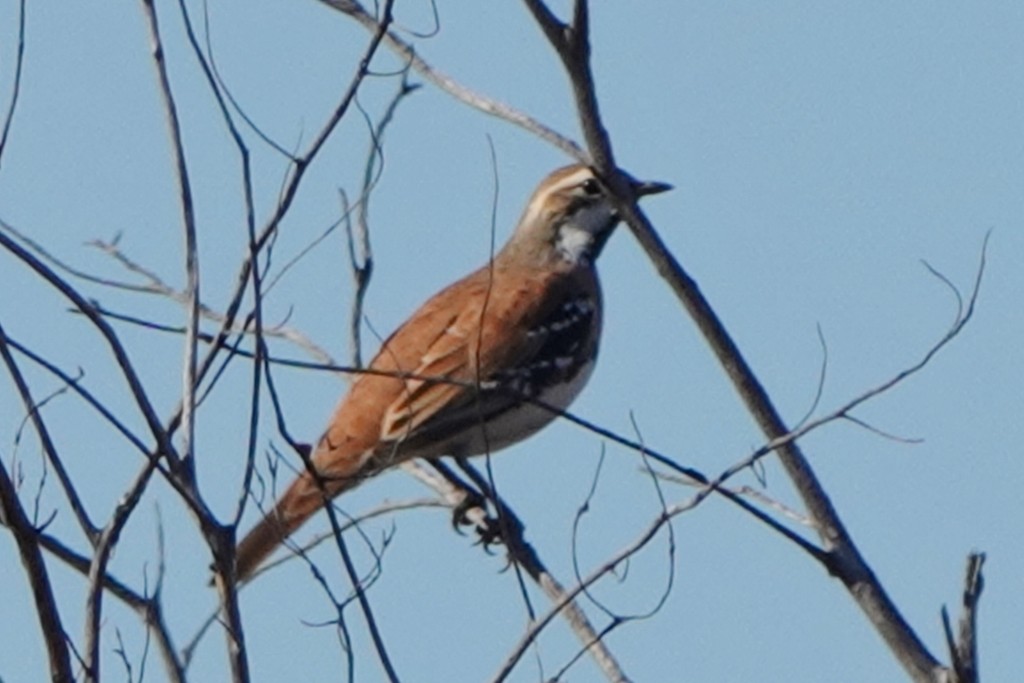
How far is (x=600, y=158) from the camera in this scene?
544 centimetres

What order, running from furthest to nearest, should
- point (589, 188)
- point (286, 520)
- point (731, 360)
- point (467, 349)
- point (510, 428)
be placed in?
point (589, 188) → point (467, 349) → point (510, 428) → point (286, 520) → point (731, 360)

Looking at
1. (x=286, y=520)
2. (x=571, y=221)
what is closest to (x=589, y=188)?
(x=571, y=221)

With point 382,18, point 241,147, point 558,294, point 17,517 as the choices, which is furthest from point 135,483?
point 558,294

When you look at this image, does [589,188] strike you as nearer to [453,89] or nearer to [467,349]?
[467,349]

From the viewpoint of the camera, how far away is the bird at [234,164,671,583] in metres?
8.85

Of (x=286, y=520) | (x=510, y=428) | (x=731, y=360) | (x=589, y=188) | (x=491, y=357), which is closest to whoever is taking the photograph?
(x=731, y=360)

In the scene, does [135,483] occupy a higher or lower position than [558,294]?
lower

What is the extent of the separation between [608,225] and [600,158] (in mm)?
5722

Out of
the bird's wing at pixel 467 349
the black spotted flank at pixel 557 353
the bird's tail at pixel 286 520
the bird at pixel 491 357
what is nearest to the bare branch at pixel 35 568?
the bird's tail at pixel 286 520

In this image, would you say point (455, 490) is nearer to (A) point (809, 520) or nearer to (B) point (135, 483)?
(A) point (809, 520)

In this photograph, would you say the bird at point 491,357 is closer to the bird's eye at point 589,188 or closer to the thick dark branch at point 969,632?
the bird's eye at point 589,188

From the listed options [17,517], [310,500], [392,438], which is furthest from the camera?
[392,438]

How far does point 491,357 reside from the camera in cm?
988

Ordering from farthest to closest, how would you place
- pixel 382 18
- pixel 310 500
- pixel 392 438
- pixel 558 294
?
pixel 558 294 → pixel 392 438 → pixel 310 500 → pixel 382 18
